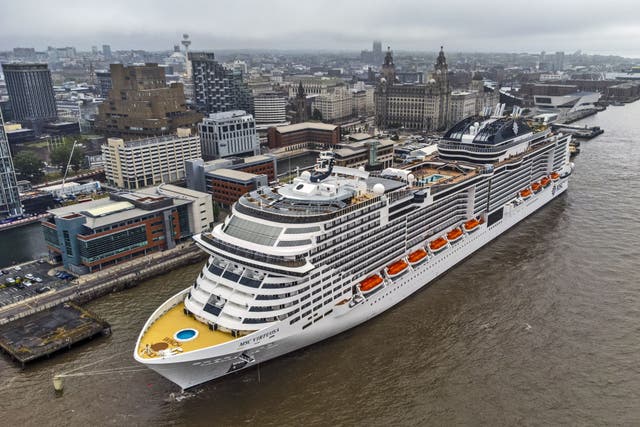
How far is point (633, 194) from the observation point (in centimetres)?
6569

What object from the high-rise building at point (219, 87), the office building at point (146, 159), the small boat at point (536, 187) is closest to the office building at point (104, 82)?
the high-rise building at point (219, 87)

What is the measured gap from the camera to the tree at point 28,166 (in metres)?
78.2

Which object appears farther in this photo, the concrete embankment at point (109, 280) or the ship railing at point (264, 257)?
the concrete embankment at point (109, 280)

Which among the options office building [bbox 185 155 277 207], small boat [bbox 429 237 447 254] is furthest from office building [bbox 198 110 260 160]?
small boat [bbox 429 237 447 254]

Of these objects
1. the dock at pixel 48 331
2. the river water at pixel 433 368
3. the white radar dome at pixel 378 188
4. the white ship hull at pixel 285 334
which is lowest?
the river water at pixel 433 368

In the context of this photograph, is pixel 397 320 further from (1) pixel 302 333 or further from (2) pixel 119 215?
(2) pixel 119 215

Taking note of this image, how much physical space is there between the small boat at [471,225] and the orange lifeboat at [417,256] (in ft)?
25.2

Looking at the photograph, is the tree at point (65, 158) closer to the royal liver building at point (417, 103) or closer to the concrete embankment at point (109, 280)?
the concrete embankment at point (109, 280)

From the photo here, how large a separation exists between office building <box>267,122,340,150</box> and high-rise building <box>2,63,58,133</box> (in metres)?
58.9

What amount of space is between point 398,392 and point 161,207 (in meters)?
30.9

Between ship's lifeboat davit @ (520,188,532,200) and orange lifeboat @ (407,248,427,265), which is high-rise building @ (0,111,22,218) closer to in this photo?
orange lifeboat @ (407,248,427,265)

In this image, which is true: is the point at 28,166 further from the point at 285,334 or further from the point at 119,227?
the point at 285,334

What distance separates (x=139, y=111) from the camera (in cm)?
10150

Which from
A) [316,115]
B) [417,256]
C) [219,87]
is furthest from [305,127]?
[417,256]
